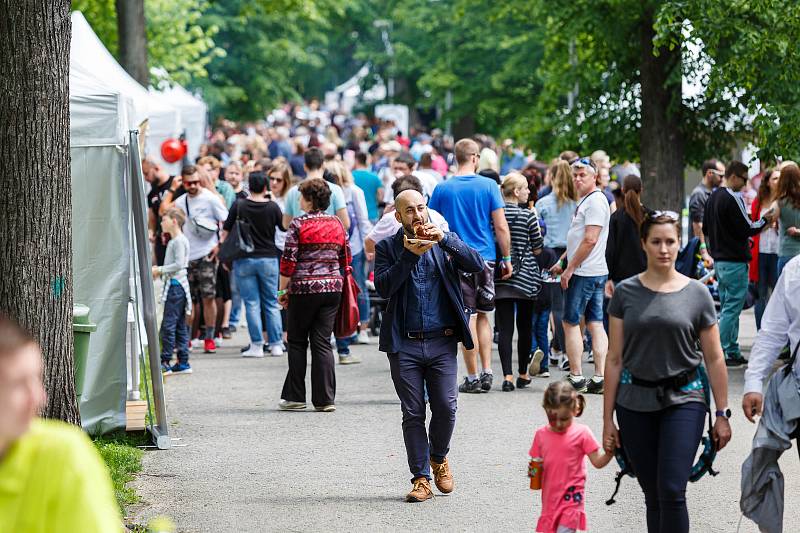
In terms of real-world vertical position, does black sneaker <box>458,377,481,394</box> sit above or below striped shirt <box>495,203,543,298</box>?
below

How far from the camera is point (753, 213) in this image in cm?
1438

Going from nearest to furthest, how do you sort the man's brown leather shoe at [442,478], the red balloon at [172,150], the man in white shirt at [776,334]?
the man in white shirt at [776,334] < the man's brown leather shoe at [442,478] < the red balloon at [172,150]

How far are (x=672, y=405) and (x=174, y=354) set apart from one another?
8.99 meters

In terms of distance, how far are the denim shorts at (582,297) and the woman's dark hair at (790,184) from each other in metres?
2.04

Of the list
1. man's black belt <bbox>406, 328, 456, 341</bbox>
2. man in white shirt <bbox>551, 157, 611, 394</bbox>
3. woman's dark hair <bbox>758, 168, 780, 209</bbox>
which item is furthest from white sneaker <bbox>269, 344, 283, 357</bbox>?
man's black belt <bbox>406, 328, 456, 341</bbox>

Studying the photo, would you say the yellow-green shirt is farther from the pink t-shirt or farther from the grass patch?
the grass patch

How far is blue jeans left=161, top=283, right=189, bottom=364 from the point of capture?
13.5m

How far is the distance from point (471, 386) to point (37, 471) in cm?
910

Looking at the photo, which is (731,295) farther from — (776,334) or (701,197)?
(776,334)

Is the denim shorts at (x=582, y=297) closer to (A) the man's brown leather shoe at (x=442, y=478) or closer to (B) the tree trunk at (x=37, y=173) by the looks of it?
(A) the man's brown leather shoe at (x=442, y=478)

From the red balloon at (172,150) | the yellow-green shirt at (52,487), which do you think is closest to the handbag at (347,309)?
the yellow-green shirt at (52,487)

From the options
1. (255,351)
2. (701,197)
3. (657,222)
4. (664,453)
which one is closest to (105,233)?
(657,222)

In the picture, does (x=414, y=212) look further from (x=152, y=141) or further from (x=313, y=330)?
(x=152, y=141)

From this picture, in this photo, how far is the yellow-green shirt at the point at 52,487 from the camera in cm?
297
